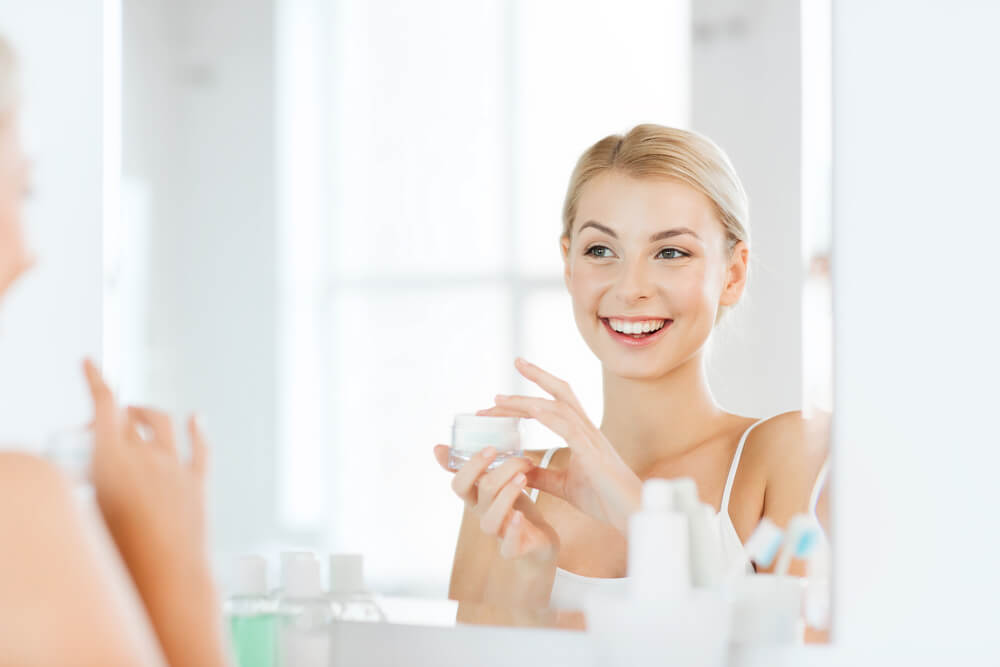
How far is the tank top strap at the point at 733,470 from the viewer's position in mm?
722

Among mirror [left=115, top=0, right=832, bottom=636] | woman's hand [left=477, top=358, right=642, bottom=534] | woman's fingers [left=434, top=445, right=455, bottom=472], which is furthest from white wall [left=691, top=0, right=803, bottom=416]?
woman's fingers [left=434, top=445, right=455, bottom=472]

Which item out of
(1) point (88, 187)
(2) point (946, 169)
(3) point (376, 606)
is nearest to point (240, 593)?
(3) point (376, 606)

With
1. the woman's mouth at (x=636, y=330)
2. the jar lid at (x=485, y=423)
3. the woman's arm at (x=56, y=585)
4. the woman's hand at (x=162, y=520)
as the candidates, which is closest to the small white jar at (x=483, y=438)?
the jar lid at (x=485, y=423)

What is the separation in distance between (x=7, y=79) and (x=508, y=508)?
50cm

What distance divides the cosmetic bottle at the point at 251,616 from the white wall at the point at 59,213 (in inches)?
10.5

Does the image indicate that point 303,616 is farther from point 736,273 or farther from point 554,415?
point 736,273

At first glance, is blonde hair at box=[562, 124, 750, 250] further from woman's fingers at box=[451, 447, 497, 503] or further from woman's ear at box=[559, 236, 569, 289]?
woman's fingers at box=[451, 447, 497, 503]

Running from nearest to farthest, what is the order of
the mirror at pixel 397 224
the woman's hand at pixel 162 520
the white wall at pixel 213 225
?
the woman's hand at pixel 162 520 → the mirror at pixel 397 224 → the white wall at pixel 213 225

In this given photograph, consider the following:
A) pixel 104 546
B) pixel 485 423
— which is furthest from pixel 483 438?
pixel 104 546

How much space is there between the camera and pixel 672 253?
0.74 meters

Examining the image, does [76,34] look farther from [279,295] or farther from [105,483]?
[105,483]

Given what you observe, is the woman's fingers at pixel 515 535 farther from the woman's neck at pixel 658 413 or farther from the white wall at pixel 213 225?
the white wall at pixel 213 225

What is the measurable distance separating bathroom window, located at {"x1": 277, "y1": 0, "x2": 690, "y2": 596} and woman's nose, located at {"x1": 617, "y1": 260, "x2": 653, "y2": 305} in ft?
0.18

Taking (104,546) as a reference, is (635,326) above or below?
above
